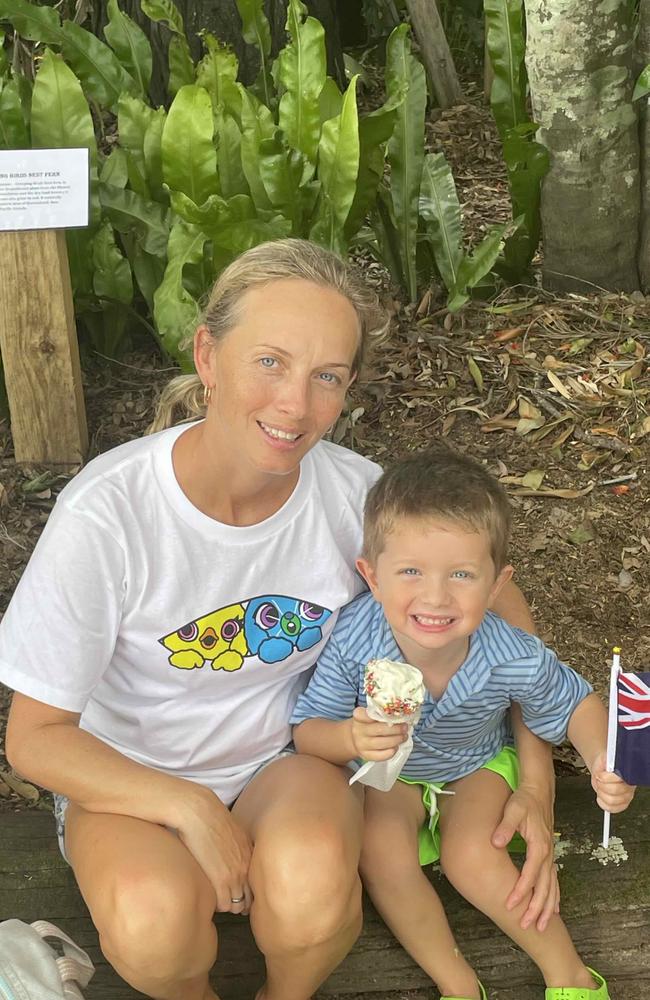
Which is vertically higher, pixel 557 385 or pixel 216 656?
pixel 216 656

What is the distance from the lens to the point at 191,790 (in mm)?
1957

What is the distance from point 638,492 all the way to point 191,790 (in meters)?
1.98

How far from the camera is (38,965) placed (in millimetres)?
1908

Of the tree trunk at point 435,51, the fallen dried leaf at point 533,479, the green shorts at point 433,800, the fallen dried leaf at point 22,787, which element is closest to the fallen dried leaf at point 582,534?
the fallen dried leaf at point 533,479

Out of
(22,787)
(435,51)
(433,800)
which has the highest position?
(435,51)

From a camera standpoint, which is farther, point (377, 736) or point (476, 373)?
point (476, 373)

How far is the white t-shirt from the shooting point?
6.37ft

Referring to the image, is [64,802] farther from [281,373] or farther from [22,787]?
[281,373]

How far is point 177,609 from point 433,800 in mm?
628

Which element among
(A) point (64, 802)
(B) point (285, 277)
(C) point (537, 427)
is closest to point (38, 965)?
(A) point (64, 802)

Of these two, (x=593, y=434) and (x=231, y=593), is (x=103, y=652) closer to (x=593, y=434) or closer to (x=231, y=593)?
(x=231, y=593)

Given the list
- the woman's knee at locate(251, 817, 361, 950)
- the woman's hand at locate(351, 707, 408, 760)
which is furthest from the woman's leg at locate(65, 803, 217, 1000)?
the woman's hand at locate(351, 707, 408, 760)

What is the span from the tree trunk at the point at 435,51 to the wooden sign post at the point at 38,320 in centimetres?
265

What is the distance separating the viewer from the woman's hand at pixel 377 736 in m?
1.96
